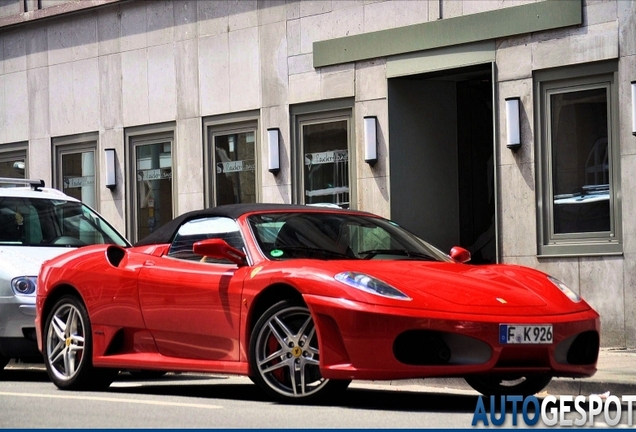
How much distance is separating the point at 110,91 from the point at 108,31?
905 millimetres

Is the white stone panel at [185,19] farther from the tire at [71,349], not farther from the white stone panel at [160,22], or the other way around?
the tire at [71,349]

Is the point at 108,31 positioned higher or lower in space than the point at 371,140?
higher

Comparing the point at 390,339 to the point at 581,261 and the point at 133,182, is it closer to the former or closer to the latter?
the point at 581,261

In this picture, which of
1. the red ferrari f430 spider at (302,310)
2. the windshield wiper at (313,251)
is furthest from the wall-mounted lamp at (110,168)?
the windshield wiper at (313,251)

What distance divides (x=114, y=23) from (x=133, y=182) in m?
2.40

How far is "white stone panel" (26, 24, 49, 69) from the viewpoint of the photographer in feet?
72.0

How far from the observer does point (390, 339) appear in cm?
812

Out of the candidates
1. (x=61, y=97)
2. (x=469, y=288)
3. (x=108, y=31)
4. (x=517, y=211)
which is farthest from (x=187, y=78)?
(x=469, y=288)

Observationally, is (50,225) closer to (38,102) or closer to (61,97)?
(61,97)

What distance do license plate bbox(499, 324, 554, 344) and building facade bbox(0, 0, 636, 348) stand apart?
6500 mm

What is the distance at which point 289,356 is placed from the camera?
8.60 meters

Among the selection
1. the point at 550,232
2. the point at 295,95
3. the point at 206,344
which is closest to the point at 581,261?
the point at 550,232

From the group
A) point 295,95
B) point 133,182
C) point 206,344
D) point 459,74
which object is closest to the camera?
point 206,344

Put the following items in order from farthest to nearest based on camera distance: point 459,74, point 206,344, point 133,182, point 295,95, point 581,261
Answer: point 133,182 → point 295,95 → point 459,74 → point 581,261 → point 206,344
